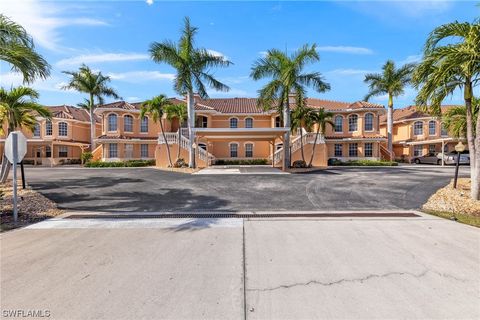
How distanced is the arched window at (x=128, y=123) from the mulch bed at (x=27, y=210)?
69.9ft

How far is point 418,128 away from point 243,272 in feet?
132

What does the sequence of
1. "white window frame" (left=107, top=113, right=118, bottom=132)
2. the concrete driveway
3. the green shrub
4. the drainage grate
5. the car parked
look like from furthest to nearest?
"white window frame" (left=107, top=113, right=118, bottom=132), the green shrub, the car parked, the drainage grate, the concrete driveway

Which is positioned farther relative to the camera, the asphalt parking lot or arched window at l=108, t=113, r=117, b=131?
arched window at l=108, t=113, r=117, b=131

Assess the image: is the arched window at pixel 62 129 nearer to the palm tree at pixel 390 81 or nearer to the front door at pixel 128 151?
the front door at pixel 128 151

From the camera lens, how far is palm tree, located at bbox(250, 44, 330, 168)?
60.3ft

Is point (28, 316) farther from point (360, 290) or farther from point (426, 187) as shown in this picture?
point (426, 187)

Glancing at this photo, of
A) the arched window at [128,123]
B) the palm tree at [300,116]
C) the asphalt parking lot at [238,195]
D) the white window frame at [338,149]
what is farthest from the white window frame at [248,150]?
the asphalt parking lot at [238,195]

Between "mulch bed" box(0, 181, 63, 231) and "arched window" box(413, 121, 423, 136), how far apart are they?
4137cm

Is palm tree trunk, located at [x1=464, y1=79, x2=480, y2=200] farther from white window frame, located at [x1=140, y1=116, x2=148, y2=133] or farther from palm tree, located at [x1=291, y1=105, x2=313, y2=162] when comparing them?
white window frame, located at [x1=140, y1=116, x2=148, y2=133]

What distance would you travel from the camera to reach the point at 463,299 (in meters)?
3.02

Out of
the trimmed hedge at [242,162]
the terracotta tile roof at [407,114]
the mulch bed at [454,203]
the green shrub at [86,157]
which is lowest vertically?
the mulch bed at [454,203]

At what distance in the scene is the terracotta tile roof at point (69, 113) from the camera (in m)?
33.5

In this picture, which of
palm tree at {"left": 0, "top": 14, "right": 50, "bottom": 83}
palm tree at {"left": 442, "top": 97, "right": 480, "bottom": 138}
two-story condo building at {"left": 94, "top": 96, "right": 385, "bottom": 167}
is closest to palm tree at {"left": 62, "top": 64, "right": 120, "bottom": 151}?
two-story condo building at {"left": 94, "top": 96, "right": 385, "bottom": 167}

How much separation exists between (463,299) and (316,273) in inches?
69.8
